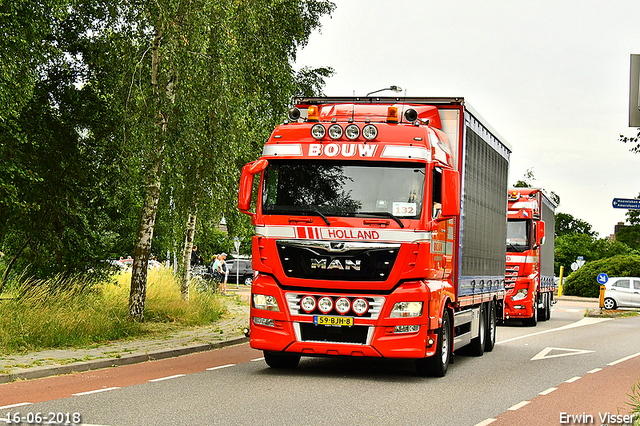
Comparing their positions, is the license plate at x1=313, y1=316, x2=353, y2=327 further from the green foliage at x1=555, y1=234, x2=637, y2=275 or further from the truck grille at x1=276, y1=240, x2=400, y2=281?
the green foliage at x1=555, y1=234, x2=637, y2=275

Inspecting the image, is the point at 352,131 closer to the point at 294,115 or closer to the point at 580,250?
the point at 294,115

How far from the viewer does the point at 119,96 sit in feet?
46.2

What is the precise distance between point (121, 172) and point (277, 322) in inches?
178

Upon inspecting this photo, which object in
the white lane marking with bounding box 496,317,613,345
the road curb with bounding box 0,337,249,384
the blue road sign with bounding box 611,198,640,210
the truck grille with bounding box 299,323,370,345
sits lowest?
the road curb with bounding box 0,337,249,384

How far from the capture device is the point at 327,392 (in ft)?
32.8

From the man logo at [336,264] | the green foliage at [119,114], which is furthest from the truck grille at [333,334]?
the green foliage at [119,114]

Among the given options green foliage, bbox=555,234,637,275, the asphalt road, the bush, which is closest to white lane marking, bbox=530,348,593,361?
the asphalt road

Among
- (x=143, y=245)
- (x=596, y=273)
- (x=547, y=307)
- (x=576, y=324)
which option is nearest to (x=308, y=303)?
(x=143, y=245)

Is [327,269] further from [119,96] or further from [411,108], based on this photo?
[119,96]

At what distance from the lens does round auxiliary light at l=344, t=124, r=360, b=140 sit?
11.2 metres

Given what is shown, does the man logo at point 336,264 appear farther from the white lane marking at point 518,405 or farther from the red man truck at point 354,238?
the white lane marking at point 518,405

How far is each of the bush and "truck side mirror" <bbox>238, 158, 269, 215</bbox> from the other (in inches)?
1453

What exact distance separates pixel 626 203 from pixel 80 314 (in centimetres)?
1167

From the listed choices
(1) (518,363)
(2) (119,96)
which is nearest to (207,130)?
(2) (119,96)
